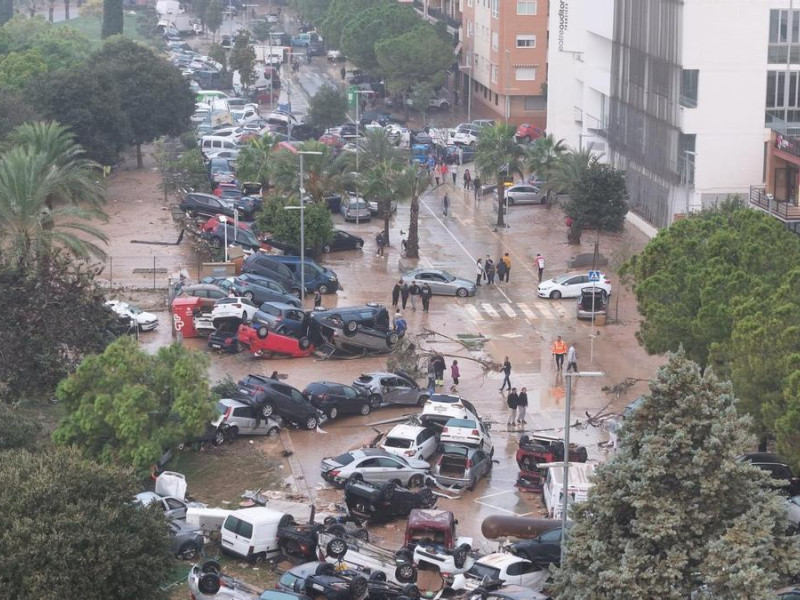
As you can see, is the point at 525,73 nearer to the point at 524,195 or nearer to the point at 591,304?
the point at 524,195

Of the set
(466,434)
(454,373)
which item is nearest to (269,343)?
(454,373)

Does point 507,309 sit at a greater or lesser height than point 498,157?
lesser

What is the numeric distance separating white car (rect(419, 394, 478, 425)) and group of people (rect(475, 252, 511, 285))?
17.6m

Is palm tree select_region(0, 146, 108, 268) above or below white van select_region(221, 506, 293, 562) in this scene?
above

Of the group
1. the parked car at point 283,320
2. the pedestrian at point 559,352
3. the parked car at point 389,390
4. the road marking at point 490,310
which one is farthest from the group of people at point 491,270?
the parked car at point 389,390

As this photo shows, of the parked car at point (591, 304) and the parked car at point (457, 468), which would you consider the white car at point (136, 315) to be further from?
the parked car at point (457, 468)

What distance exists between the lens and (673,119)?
2616 inches

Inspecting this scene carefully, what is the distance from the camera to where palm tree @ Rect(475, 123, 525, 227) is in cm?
7138

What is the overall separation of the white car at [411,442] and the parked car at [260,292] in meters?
13.1

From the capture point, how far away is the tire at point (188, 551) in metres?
34.3

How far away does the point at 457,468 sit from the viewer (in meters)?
39.3

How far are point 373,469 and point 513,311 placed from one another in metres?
19.2

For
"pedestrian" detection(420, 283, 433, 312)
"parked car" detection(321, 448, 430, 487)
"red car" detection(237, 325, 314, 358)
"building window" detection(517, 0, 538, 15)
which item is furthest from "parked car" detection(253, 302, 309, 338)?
"building window" detection(517, 0, 538, 15)

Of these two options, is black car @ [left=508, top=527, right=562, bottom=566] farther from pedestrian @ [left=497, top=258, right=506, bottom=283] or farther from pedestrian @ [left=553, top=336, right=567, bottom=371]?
pedestrian @ [left=497, top=258, right=506, bottom=283]
